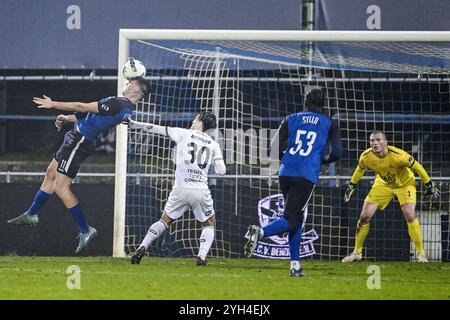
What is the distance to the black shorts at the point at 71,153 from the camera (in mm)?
15102

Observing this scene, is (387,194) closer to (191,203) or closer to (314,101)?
(191,203)

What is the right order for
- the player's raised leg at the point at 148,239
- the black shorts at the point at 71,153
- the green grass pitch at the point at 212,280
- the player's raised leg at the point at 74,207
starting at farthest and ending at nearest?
the black shorts at the point at 71,153
the player's raised leg at the point at 74,207
the player's raised leg at the point at 148,239
the green grass pitch at the point at 212,280

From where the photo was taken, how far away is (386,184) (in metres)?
14.5

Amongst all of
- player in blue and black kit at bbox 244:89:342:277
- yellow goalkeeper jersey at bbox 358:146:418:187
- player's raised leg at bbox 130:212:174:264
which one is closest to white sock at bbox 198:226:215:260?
player's raised leg at bbox 130:212:174:264

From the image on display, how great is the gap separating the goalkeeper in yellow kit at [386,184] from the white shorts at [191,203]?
6.65 ft

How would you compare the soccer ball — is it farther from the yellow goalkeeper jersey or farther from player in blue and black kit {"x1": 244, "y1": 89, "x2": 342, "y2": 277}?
player in blue and black kit {"x1": 244, "y1": 89, "x2": 342, "y2": 277}

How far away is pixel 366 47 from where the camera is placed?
48.3 feet

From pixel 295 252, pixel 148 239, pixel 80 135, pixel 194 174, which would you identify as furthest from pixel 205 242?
pixel 80 135

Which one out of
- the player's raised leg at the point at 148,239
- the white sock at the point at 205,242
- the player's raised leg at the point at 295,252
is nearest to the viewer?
the player's raised leg at the point at 295,252

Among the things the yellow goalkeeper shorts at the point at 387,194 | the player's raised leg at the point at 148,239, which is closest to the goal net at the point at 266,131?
the yellow goalkeeper shorts at the point at 387,194

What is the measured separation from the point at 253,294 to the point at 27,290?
1.88 m

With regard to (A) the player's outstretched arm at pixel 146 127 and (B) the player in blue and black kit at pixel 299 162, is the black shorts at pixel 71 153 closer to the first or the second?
(A) the player's outstretched arm at pixel 146 127

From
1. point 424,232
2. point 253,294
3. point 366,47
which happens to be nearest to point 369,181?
point 424,232

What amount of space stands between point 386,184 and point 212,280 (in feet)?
14.4
